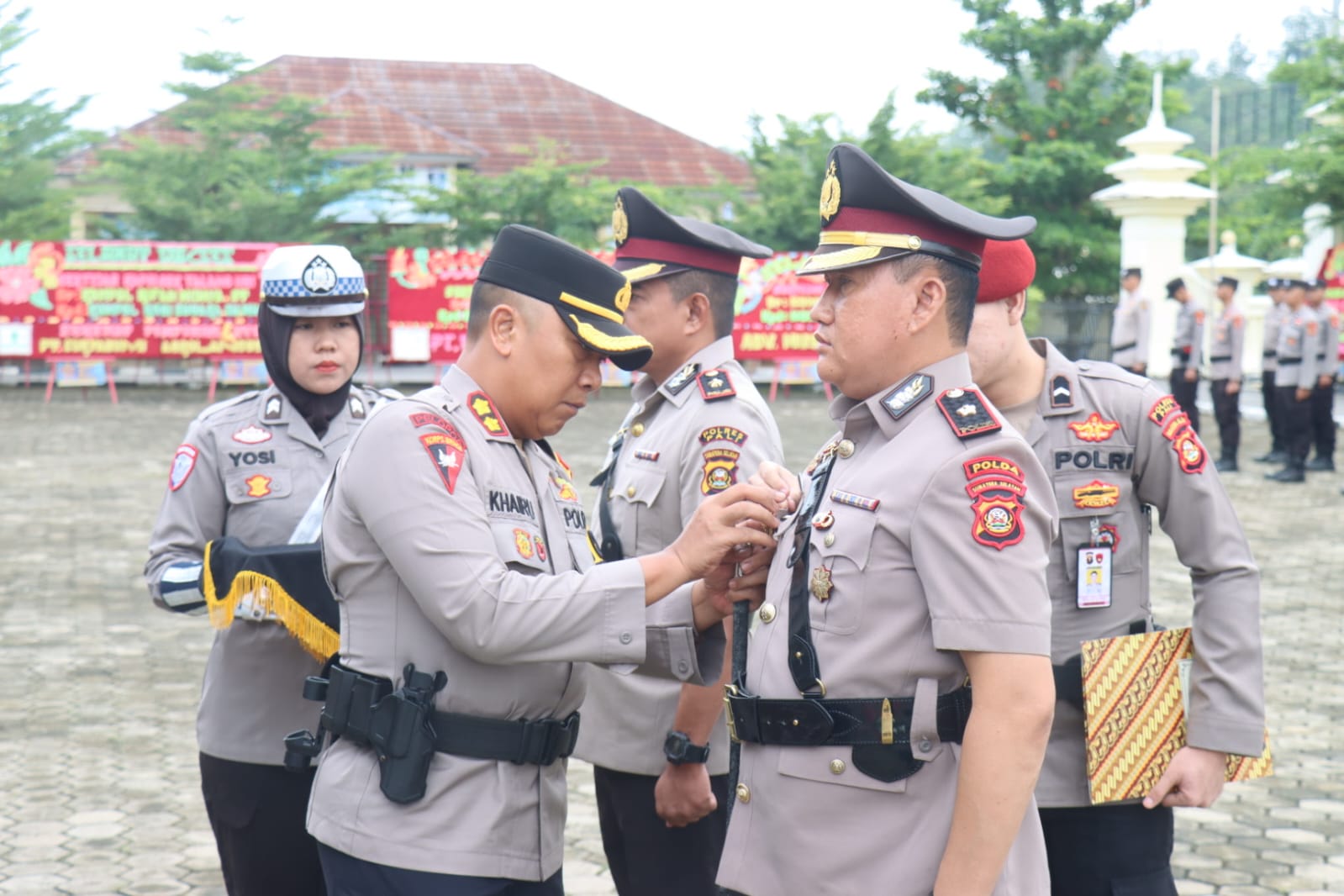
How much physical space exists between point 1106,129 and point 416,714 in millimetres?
30689

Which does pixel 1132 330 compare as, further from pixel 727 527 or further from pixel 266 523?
pixel 727 527

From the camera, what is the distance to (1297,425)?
14.9 metres

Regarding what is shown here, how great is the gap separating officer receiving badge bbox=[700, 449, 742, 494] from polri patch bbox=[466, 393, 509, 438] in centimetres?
80

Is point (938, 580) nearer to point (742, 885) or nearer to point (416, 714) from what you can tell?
point (742, 885)

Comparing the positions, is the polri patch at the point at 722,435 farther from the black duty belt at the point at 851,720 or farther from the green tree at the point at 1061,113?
the green tree at the point at 1061,113

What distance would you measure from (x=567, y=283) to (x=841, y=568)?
30.5 inches

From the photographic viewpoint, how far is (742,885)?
7.86 ft

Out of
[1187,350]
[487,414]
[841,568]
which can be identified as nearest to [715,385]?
Answer: [487,414]

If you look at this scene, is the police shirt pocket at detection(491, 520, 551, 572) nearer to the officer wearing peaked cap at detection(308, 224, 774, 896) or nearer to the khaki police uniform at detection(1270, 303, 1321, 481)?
the officer wearing peaked cap at detection(308, 224, 774, 896)

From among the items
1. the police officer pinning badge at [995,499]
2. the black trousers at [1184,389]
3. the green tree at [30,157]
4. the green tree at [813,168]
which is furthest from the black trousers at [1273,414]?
the green tree at [30,157]

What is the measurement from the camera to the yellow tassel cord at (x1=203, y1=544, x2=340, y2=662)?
10.4ft

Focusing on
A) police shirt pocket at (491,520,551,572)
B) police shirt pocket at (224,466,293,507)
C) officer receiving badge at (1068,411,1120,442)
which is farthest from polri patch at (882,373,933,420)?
police shirt pocket at (224,466,293,507)

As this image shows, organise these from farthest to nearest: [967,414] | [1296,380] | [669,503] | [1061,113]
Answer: [1061,113] < [1296,380] < [669,503] < [967,414]

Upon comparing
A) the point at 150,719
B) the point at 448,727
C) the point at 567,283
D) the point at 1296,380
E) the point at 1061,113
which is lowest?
the point at 150,719
